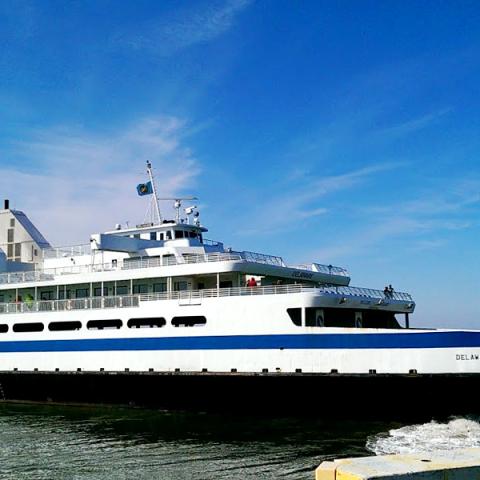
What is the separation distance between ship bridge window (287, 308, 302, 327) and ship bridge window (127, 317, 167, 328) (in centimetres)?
470

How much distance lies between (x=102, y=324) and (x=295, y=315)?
770cm

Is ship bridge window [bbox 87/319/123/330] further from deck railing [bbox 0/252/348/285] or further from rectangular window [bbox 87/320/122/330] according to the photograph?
deck railing [bbox 0/252/348/285]

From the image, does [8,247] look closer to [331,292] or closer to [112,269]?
[112,269]

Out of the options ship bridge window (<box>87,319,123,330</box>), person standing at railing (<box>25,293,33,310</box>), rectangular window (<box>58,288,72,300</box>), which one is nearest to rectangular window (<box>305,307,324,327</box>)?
ship bridge window (<box>87,319,123,330</box>)

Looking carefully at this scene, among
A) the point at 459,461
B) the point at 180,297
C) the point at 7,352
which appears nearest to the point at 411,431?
the point at 180,297

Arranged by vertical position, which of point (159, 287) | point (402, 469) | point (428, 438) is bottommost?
point (428, 438)

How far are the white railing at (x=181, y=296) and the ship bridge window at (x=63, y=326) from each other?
2.03ft

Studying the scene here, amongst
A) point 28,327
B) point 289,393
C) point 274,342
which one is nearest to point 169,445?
point 289,393

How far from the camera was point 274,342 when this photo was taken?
20219mm

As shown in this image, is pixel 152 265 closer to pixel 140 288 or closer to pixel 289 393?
pixel 140 288

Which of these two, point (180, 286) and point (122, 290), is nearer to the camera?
point (180, 286)

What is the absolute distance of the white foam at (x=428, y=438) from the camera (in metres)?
14.9

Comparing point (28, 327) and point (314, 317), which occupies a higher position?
point (28, 327)

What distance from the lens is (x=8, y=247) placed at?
32688 mm
